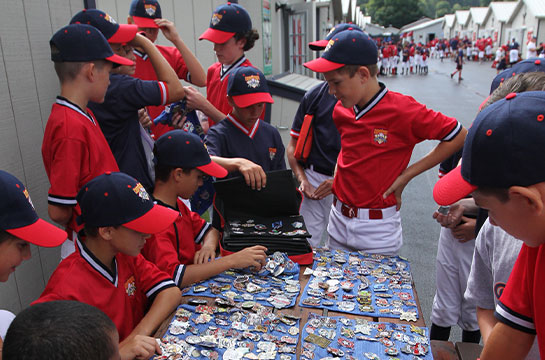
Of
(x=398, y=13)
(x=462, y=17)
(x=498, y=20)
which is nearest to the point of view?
(x=498, y=20)

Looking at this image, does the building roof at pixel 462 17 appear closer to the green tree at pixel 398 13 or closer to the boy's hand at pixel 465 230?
the green tree at pixel 398 13

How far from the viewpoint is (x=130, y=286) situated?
6.54 ft

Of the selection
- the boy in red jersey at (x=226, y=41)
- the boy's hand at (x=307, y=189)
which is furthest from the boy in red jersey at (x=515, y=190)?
the boy in red jersey at (x=226, y=41)

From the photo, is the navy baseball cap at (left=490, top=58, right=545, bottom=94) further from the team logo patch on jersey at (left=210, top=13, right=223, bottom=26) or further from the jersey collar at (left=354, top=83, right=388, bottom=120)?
the team logo patch on jersey at (left=210, top=13, right=223, bottom=26)

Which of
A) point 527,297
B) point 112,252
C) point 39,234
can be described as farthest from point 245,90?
point 527,297

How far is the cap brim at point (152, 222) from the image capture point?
5.92ft

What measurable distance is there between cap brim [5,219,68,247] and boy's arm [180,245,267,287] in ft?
2.07

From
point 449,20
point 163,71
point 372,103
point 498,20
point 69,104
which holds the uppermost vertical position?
point 449,20

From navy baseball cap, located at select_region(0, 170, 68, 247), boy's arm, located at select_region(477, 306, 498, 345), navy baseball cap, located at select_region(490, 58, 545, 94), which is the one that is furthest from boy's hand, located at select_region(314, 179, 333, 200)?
navy baseball cap, located at select_region(0, 170, 68, 247)

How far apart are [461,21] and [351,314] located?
72087 millimetres

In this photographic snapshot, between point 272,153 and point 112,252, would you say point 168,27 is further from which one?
point 112,252

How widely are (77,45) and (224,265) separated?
1.38 meters

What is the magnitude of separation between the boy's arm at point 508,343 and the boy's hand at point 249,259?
3.59ft

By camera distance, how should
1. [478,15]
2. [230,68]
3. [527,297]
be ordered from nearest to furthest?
1. [527,297]
2. [230,68]
3. [478,15]
